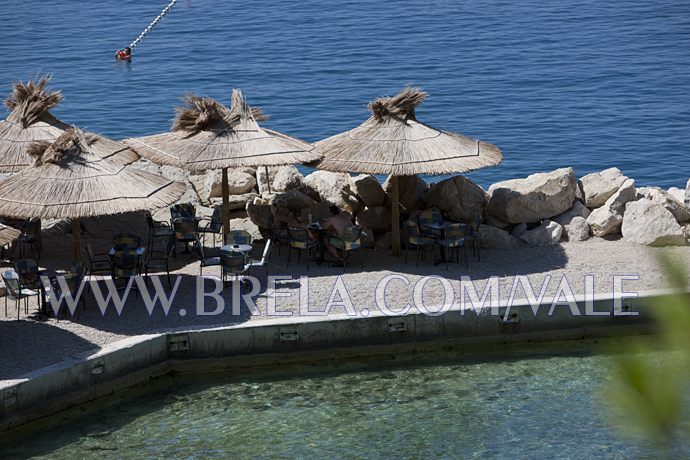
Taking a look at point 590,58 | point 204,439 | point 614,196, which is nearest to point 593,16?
point 590,58

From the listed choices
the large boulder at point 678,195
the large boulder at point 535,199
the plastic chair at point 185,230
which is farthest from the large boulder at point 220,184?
the large boulder at point 678,195

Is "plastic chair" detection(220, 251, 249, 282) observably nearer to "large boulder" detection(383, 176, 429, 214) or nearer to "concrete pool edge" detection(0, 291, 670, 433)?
"concrete pool edge" detection(0, 291, 670, 433)

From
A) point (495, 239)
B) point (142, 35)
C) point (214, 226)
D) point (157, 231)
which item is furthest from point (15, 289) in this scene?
point (142, 35)

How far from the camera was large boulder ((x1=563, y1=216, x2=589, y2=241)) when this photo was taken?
18141 millimetres

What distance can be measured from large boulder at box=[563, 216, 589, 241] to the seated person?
3.93 meters

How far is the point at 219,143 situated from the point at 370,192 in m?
2.98

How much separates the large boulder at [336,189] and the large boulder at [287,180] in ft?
1.02

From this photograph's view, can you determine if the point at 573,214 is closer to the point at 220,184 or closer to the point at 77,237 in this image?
the point at 220,184

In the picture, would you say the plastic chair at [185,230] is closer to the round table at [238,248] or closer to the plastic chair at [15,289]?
the round table at [238,248]

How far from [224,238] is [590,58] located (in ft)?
93.8

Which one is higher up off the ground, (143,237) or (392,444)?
(143,237)

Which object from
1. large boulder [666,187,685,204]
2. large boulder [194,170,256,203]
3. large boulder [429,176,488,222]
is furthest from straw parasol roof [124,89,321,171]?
large boulder [666,187,685,204]

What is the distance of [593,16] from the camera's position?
50.5 meters

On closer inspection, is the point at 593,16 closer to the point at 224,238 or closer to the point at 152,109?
the point at 152,109
